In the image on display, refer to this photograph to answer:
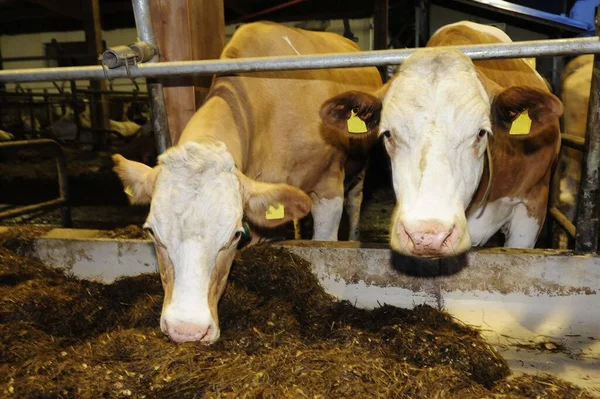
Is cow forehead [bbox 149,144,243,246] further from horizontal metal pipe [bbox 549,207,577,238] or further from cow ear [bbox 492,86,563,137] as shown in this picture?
horizontal metal pipe [bbox 549,207,577,238]

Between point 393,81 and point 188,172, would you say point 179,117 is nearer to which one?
point 188,172

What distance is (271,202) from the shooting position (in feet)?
8.43

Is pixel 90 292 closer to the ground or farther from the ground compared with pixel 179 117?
closer to the ground

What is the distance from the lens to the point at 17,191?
8.42 m

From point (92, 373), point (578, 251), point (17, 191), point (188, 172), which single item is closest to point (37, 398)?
point (92, 373)

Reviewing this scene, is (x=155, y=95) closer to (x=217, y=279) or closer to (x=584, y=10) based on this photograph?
(x=217, y=279)

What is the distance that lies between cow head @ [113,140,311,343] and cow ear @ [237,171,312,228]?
153 mm

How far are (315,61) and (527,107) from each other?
0.99 metres

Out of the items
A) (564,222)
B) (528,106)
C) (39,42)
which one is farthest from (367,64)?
(39,42)

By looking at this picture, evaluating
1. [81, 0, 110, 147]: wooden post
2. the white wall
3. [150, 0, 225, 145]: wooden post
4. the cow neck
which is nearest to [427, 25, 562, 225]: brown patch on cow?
the cow neck

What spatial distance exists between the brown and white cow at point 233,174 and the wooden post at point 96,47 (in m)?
8.13

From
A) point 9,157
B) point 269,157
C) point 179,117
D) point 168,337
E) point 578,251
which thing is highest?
point 179,117

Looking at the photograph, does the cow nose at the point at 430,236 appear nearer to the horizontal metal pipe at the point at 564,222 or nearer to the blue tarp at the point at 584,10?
the horizontal metal pipe at the point at 564,222

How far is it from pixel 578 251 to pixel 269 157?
189 centimetres
